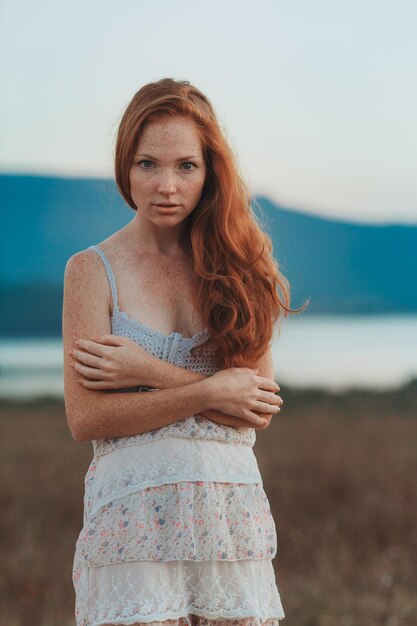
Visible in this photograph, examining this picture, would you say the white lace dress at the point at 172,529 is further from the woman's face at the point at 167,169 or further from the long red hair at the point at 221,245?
the woman's face at the point at 167,169

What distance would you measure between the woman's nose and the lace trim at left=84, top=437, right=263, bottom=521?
67cm

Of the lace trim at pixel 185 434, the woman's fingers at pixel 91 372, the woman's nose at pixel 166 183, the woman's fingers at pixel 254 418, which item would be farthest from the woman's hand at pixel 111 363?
the woman's nose at pixel 166 183

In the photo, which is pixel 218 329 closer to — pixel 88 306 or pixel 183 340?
pixel 183 340

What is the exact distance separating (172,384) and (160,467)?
22cm

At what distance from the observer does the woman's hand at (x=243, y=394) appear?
320 cm

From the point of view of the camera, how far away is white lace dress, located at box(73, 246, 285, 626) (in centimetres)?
311

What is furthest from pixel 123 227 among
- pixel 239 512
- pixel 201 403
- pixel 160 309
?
pixel 239 512

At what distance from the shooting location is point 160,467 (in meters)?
3.16

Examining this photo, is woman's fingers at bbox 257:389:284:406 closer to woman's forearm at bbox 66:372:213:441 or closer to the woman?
the woman

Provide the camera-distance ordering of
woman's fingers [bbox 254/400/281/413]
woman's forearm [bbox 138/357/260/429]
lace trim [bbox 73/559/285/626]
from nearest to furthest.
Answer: lace trim [bbox 73/559/285/626] → woman's forearm [bbox 138/357/260/429] → woman's fingers [bbox 254/400/281/413]

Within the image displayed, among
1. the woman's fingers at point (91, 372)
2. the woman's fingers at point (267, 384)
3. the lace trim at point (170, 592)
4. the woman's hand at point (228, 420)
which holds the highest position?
the woman's fingers at point (91, 372)

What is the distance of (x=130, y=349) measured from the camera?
316 centimetres

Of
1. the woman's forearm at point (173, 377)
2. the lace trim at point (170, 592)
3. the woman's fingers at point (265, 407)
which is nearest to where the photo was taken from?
the lace trim at point (170, 592)

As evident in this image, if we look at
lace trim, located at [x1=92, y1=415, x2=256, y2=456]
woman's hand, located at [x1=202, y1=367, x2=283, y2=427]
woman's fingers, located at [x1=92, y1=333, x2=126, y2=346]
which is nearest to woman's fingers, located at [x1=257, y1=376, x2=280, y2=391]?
woman's hand, located at [x1=202, y1=367, x2=283, y2=427]
